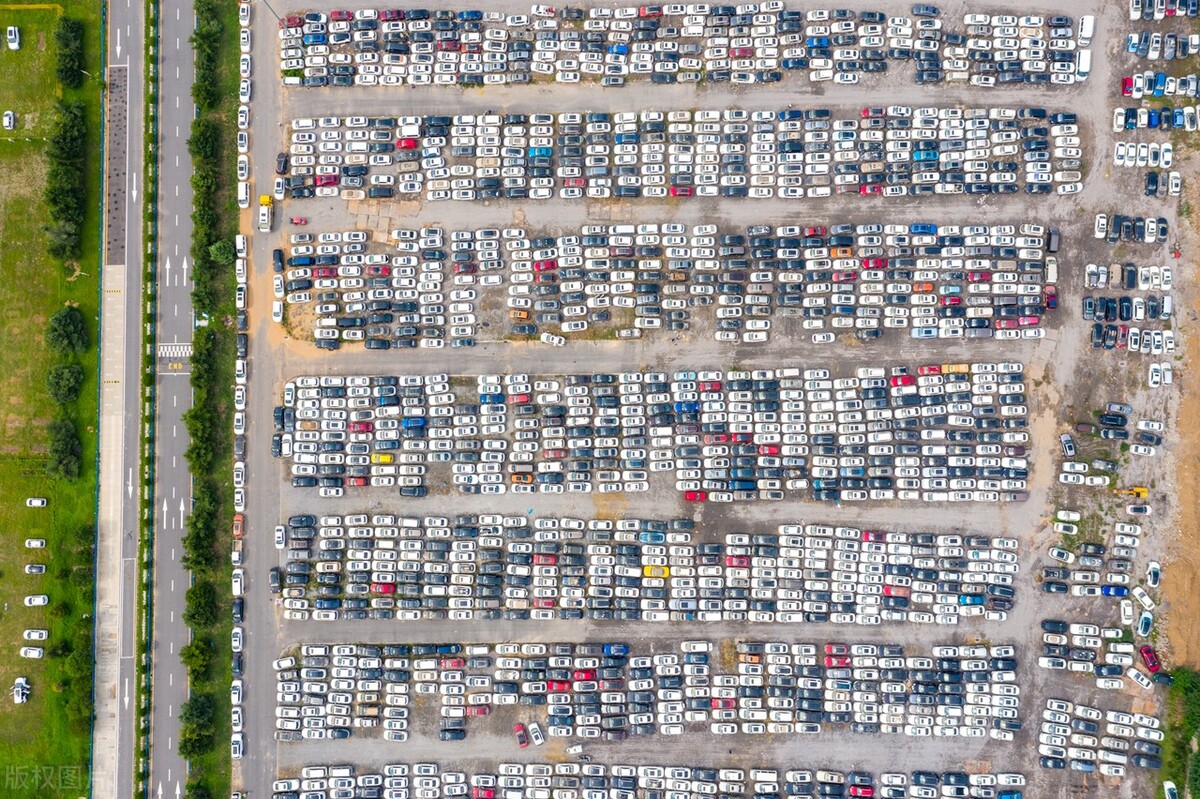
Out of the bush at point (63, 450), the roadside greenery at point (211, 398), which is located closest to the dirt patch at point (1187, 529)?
the roadside greenery at point (211, 398)

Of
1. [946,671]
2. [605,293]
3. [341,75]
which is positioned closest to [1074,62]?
[605,293]

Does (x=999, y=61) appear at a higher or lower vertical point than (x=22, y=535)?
higher

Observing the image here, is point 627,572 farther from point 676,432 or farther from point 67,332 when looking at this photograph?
point 67,332

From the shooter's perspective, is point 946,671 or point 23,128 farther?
point 23,128

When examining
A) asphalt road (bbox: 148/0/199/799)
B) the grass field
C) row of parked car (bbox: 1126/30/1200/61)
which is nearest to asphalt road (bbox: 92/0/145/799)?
the grass field

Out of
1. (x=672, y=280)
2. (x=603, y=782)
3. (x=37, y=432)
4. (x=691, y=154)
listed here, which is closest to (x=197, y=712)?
(x=37, y=432)

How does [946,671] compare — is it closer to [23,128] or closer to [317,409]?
[317,409]

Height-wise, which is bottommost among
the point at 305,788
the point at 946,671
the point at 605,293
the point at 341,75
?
the point at 305,788
